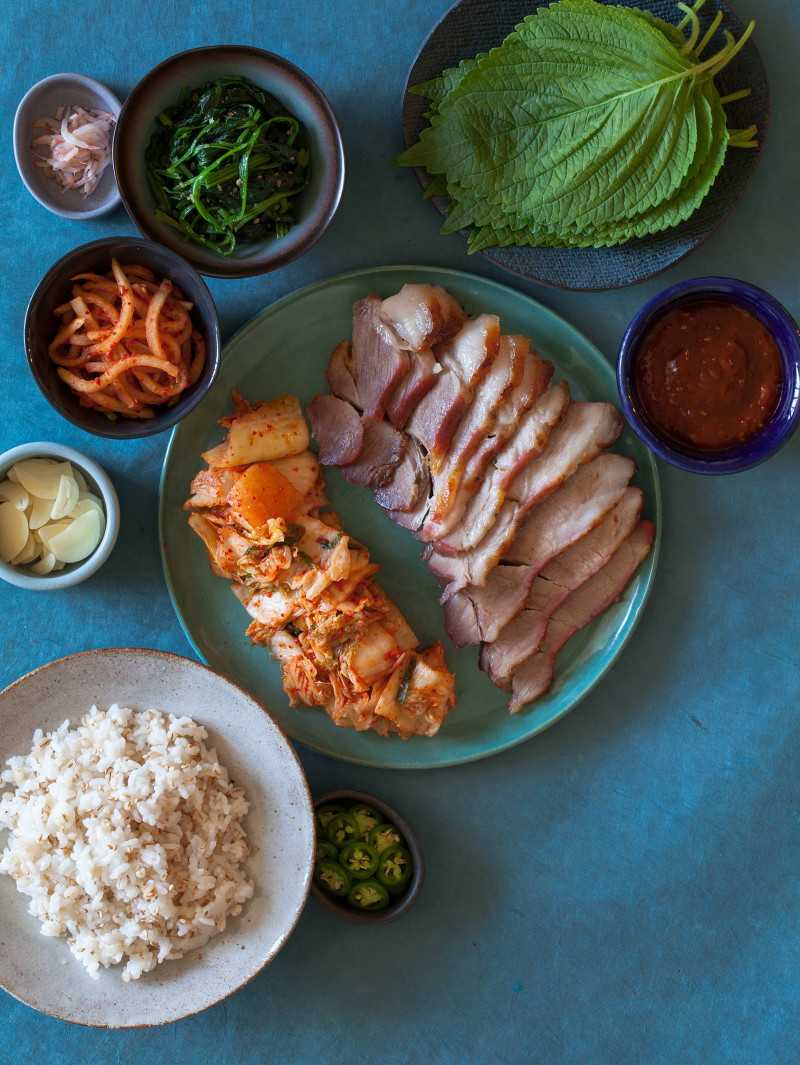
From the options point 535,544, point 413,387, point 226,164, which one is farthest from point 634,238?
point 226,164

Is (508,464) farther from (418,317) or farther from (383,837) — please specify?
(383,837)

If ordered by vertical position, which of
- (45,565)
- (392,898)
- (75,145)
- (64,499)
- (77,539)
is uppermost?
(75,145)

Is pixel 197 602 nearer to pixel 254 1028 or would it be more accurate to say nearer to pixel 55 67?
pixel 254 1028

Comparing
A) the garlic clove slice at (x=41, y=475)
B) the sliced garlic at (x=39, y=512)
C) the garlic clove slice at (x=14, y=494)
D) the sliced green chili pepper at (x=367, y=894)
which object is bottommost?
the sliced green chili pepper at (x=367, y=894)

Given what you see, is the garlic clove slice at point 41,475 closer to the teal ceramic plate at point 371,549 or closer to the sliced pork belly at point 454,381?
the teal ceramic plate at point 371,549

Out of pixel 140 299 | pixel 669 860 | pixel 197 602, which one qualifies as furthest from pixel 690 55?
pixel 669 860

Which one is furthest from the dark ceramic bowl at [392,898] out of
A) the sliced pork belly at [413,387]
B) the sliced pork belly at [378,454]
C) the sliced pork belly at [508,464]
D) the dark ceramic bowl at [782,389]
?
the dark ceramic bowl at [782,389]
